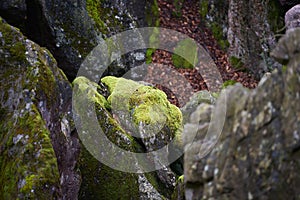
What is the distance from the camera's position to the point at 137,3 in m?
13.1

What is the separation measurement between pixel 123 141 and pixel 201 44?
740 centimetres

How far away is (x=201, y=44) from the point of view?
13.6 metres

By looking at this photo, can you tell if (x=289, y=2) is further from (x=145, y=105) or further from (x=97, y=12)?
(x=145, y=105)

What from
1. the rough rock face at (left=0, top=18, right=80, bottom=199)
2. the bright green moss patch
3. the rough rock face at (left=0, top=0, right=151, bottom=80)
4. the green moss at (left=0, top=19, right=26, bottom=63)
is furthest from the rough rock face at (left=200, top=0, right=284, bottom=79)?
the green moss at (left=0, top=19, right=26, bottom=63)

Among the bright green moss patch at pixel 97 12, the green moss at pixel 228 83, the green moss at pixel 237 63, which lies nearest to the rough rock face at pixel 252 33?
the green moss at pixel 237 63

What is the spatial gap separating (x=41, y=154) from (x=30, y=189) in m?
0.39

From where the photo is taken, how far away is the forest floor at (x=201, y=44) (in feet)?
39.5

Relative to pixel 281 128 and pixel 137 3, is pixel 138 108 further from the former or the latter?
pixel 137 3

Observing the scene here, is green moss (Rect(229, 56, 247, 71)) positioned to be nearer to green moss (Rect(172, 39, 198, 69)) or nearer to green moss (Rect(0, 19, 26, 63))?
green moss (Rect(172, 39, 198, 69))

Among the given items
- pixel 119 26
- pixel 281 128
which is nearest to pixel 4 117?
pixel 281 128

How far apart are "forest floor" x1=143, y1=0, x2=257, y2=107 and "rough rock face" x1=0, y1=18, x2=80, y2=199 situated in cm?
621

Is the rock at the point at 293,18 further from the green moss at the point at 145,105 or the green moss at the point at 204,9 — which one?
the green moss at the point at 204,9

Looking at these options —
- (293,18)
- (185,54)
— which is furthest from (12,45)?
(185,54)

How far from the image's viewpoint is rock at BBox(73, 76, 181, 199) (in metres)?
6.71
